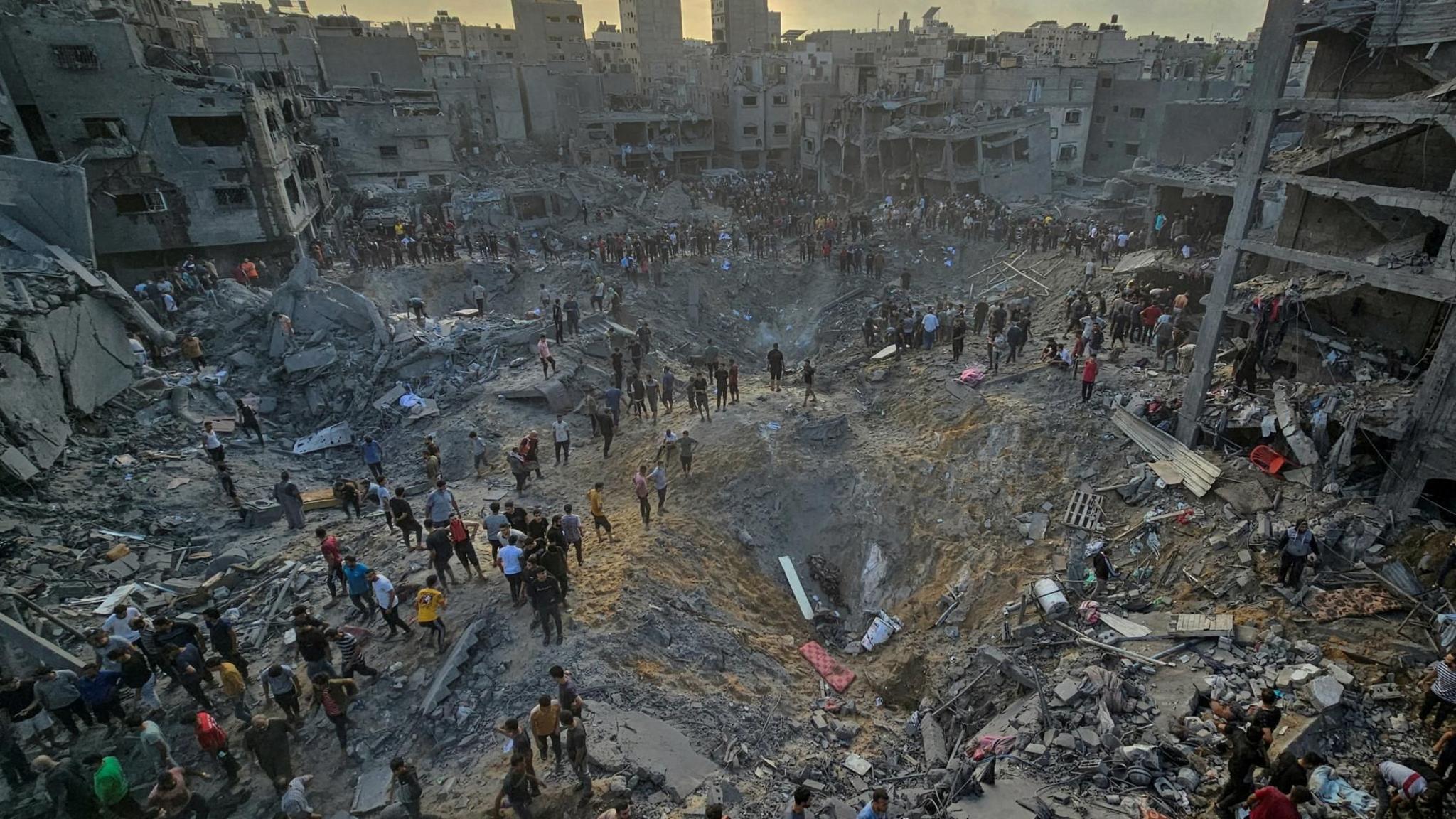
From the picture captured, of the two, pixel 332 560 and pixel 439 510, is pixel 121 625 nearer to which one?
pixel 332 560

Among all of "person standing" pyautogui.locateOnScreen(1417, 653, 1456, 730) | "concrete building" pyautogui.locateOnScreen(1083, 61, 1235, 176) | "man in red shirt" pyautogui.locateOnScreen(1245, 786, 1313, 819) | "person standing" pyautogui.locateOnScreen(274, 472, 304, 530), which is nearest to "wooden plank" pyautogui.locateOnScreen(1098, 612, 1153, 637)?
"person standing" pyautogui.locateOnScreen(1417, 653, 1456, 730)

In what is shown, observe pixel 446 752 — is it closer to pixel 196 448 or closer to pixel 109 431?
pixel 196 448

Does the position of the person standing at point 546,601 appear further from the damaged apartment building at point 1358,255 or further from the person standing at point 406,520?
the damaged apartment building at point 1358,255

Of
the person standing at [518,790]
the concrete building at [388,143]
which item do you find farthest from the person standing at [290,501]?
the concrete building at [388,143]

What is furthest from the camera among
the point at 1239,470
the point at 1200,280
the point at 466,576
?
the point at 1200,280

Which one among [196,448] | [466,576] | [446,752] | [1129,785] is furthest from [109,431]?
[1129,785]

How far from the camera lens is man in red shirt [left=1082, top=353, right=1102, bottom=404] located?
51.3 feet

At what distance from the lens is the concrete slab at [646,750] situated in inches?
328

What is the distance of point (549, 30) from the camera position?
65.2 m

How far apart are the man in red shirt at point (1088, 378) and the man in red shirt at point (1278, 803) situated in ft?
34.0

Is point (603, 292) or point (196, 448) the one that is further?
point (603, 292)

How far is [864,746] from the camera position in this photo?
10211 millimetres

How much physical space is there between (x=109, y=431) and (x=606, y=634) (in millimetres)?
14416

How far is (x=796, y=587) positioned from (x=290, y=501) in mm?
10156
